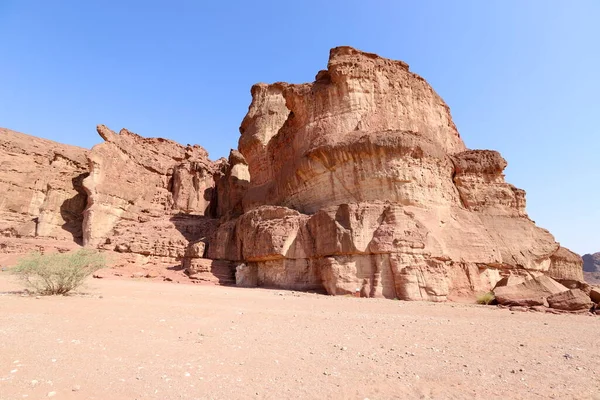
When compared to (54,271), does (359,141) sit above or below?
above

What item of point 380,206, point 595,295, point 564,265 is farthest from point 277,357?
point 564,265

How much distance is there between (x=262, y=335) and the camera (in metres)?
5.73

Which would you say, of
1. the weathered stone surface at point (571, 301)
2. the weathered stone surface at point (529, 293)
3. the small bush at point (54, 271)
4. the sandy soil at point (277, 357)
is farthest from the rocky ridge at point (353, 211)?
the small bush at point (54, 271)

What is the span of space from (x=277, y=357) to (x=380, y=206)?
12.8m

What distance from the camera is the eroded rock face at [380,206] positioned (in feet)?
49.8

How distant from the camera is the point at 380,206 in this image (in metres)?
16.4

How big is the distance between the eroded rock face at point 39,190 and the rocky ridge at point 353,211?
0.72 ft

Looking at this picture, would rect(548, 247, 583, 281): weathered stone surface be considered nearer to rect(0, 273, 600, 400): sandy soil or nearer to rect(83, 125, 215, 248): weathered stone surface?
rect(0, 273, 600, 400): sandy soil

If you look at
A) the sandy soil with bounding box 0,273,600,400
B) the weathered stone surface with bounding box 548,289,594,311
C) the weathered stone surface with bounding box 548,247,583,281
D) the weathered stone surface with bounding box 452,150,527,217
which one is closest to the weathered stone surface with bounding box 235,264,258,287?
the weathered stone surface with bounding box 452,150,527,217

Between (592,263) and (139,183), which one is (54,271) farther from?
(592,263)

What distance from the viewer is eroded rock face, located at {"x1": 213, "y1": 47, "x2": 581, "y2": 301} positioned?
15.2 m

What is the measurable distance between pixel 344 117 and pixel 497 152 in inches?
370

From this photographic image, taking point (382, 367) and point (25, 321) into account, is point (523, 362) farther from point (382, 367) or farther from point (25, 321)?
point (25, 321)

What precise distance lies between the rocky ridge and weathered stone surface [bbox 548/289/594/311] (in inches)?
156
